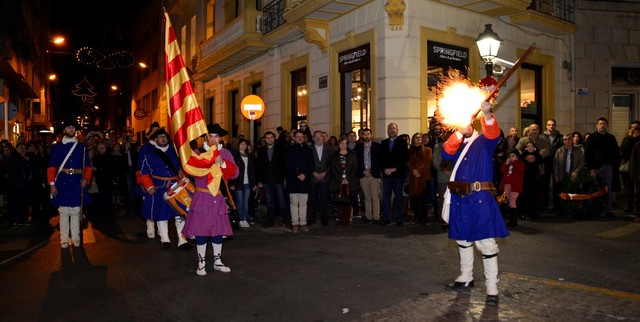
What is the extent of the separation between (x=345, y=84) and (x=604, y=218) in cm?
729

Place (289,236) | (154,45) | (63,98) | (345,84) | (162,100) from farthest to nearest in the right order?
(63,98)
(154,45)
(162,100)
(345,84)
(289,236)

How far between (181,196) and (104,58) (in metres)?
17.7

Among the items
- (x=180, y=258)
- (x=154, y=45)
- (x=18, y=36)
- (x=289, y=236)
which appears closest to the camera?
(x=180, y=258)

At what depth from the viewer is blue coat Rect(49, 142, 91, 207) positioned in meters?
8.13

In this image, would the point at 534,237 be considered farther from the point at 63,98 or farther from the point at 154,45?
the point at 63,98

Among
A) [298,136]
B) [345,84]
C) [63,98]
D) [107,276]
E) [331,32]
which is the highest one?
[63,98]

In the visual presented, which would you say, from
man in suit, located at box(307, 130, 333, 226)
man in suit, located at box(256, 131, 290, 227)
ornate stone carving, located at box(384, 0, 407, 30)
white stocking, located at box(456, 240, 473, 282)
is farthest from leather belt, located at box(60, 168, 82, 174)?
ornate stone carving, located at box(384, 0, 407, 30)

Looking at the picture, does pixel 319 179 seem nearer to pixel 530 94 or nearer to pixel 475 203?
pixel 475 203

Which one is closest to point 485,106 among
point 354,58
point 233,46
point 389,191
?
point 389,191

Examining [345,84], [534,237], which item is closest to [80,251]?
[534,237]

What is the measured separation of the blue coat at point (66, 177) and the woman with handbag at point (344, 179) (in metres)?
4.57

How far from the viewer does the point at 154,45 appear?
34.8m

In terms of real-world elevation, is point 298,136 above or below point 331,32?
below

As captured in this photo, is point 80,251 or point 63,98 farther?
point 63,98
